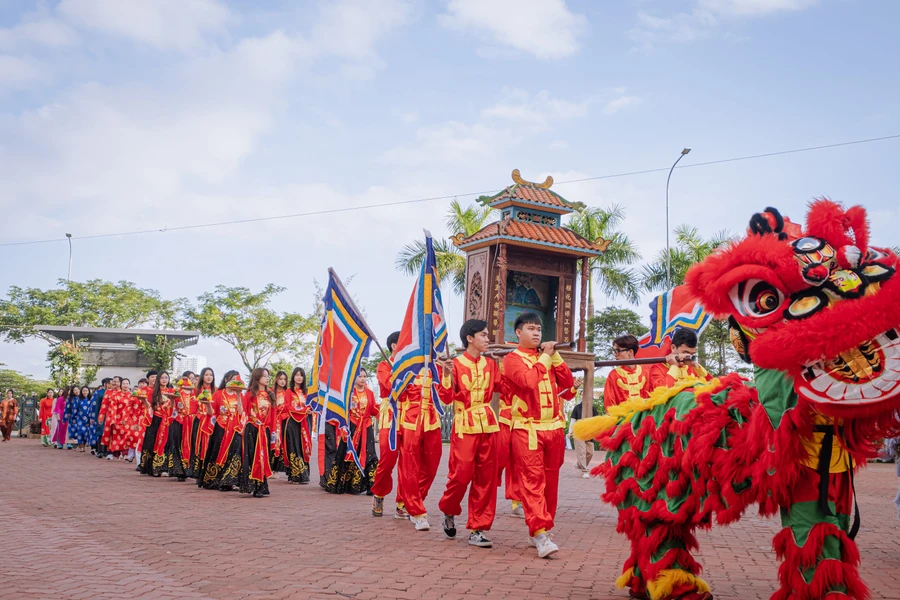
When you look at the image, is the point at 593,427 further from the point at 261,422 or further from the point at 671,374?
the point at 261,422

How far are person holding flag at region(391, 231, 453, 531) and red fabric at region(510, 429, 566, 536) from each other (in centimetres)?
93

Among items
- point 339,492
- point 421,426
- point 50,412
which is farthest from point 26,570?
point 50,412

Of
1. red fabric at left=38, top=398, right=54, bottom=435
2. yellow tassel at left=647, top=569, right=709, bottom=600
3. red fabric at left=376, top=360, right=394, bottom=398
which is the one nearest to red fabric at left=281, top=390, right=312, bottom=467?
red fabric at left=376, top=360, right=394, bottom=398

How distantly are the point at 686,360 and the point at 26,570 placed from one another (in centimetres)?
546

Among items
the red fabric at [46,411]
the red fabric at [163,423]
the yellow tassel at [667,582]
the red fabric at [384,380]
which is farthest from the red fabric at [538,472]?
the red fabric at [46,411]

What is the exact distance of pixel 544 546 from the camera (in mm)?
6375

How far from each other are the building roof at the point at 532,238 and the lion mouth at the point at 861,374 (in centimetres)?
1368

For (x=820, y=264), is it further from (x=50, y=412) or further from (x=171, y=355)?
(x=171, y=355)

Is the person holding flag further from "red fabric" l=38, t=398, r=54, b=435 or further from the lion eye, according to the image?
"red fabric" l=38, t=398, r=54, b=435

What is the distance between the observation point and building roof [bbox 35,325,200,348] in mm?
33406

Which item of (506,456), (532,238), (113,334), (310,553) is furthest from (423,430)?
(113,334)

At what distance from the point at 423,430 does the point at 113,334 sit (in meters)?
29.3

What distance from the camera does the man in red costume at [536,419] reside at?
652cm

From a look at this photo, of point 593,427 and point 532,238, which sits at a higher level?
point 532,238
